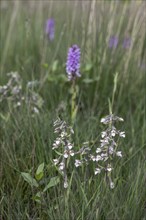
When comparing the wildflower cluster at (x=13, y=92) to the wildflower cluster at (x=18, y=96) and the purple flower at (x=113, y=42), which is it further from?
the purple flower at (x=113, y=42)

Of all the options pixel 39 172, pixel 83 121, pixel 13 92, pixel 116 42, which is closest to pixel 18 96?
pixel 13 92

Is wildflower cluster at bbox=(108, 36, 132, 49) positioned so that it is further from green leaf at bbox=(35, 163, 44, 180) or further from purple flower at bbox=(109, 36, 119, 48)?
green leaf at bbox=(35, 163, 44, 180)

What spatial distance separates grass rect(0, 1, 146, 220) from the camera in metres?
1.85

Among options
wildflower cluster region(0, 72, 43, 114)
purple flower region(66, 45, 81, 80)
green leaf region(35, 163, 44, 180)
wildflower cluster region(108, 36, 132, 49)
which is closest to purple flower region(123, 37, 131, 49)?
wildflower cluster region(108, 36, 132, 49)

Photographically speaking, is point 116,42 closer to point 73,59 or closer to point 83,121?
point 83,121

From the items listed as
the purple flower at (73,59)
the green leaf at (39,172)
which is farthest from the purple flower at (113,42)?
the green leaf at (39,172)

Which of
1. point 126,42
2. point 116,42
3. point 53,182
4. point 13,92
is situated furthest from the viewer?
point 126,42

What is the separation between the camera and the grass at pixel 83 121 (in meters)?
1.85

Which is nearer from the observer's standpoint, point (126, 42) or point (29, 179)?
point (29, 179)

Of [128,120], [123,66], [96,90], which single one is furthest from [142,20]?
[128,120]

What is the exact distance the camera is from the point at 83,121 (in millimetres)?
2660

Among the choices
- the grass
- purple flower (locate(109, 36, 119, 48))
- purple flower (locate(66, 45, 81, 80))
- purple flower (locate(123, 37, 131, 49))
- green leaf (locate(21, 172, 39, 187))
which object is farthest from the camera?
purple flower (locate(123, 37, 131, 49))

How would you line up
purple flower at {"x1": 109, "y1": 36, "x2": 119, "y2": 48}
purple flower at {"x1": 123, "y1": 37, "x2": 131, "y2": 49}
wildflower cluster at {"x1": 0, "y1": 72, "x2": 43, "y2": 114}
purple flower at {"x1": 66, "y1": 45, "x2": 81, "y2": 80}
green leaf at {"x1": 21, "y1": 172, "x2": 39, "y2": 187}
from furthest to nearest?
purple flower at {"x1": 123, "y1": 37, "x2": 131, "y2": 49}
purple flower at {"x1": 109, "y1": 36, "x2": 119, "y2": 48}
wildflower cluster at {"x1": 0, "y1": 72, "x2": 43, "y2": 114}
purple flower at {"x1": 66, "y1": 45, "x2": 81, "y2": 80}
green leaf at {"x1": 21, "y1": 172, "x2": 39, "y2": 187}

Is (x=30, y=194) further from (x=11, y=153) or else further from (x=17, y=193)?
(x=11, y=153)
